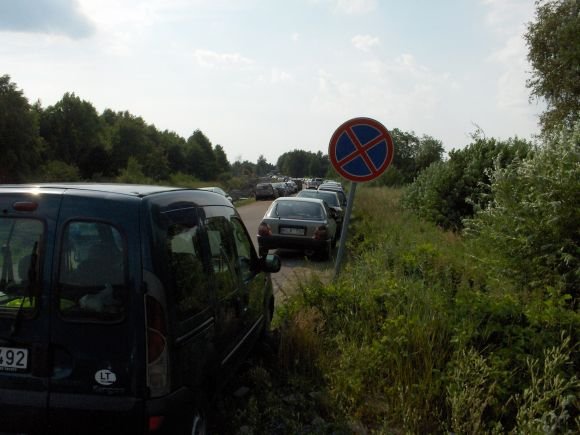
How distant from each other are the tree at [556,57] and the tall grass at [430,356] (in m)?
21.5

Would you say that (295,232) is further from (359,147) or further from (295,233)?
(359,147)

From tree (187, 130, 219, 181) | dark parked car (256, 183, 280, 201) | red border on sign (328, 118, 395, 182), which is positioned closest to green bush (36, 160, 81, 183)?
dark parked car (256, 183, 280, 201)

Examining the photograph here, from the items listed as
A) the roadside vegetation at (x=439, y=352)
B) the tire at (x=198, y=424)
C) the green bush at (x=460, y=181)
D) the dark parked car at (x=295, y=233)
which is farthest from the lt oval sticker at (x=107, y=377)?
the green bush at (x=460, y=181)

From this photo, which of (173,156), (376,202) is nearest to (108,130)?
(173,156)

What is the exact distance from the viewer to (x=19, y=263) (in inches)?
114

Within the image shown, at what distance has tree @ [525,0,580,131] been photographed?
23266mm

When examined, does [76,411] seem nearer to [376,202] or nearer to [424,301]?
[424,301]

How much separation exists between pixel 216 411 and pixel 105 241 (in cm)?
175

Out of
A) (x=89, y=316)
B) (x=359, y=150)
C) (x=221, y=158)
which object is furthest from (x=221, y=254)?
(x=221, y=158)

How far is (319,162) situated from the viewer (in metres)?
178

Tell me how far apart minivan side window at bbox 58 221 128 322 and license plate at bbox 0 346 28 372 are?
0.98ft

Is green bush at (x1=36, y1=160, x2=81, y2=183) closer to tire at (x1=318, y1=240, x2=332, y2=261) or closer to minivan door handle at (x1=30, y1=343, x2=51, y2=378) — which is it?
tire at (x1=318, y1=240, x2=332, y2=261)

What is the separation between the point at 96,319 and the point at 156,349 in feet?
1.15

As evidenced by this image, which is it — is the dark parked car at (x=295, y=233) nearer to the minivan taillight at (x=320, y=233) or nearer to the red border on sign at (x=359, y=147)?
the minivan taillight at (x=320, y=233)
